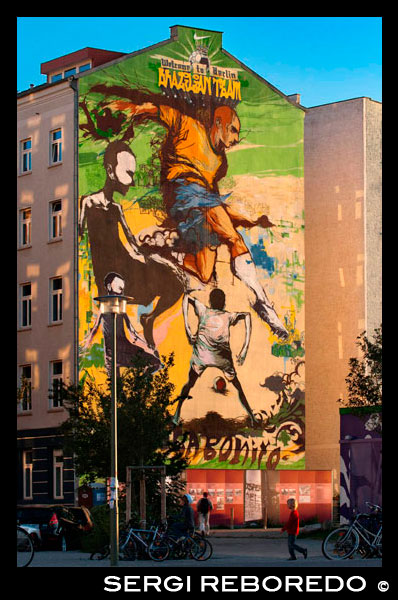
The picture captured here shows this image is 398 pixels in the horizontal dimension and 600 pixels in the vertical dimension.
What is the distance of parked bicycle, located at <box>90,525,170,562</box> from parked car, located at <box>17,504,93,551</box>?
565cm

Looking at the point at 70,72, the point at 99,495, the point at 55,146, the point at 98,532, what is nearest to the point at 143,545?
the point at 98,532

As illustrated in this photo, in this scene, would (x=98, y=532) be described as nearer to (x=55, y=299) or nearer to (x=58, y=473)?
(x=58, y=473)

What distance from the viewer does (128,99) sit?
57.1 metres

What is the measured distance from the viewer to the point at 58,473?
5519 centimetres

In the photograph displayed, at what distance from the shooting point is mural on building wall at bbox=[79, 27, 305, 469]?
56.1 meters

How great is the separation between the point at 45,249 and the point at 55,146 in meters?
4.57

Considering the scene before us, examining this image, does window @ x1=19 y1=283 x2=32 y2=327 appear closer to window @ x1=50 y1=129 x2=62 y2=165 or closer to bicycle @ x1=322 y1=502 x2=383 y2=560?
window @ x1=50 y1=129 x2=62 y2=165

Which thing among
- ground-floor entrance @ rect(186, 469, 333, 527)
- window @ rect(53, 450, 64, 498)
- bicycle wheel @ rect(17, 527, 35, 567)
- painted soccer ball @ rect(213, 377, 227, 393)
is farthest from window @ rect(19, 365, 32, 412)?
bicycle wheel @ rect(17, 527, 35, 567)

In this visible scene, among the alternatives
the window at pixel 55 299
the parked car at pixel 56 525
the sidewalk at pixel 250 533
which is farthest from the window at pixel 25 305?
the parked car at pixel 56 525

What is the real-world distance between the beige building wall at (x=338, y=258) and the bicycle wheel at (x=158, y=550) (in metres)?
33.6

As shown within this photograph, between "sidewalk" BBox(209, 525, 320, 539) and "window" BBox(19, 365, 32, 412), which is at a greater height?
"window" BBox(19, 365, 32, 412)

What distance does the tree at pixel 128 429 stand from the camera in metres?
38.8

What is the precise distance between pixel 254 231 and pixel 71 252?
32.0 feet

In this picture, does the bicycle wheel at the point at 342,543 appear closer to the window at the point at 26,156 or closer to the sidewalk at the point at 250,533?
the sidewalk at the point at 250,533
